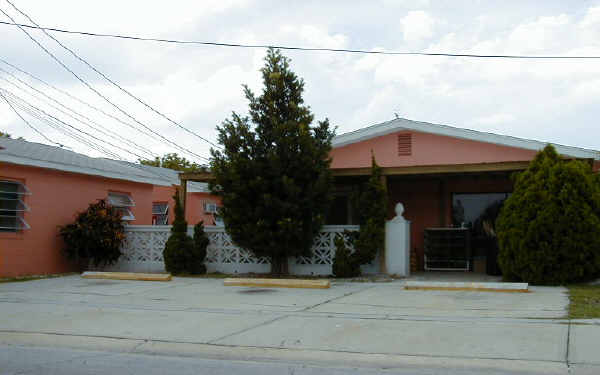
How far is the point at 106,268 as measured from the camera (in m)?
16.8

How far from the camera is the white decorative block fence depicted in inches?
584

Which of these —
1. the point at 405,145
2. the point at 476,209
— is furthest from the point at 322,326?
the point at 476,209

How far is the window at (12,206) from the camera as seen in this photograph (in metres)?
14.8

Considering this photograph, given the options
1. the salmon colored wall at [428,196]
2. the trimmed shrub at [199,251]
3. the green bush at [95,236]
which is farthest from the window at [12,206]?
the salmon colored wall at [428,196]

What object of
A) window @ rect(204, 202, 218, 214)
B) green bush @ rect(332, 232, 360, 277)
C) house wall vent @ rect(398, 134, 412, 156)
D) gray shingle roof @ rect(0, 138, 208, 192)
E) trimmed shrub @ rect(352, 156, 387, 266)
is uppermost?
house wall vent @ rect(398, 134, 412, 156)

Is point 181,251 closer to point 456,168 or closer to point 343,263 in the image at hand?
point 343,263

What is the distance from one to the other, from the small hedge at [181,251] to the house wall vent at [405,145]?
5605 mm

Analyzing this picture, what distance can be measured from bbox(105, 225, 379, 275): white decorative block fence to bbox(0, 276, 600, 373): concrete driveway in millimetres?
3036

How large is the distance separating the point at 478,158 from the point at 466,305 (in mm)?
6932

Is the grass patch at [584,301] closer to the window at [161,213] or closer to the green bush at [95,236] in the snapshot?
the green bush at [95,236]

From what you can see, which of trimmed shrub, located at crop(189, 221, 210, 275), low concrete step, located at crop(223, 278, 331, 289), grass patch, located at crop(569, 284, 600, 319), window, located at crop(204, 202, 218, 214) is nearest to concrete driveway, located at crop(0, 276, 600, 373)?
grass patch, located at crop(569, 284, 600, 319)

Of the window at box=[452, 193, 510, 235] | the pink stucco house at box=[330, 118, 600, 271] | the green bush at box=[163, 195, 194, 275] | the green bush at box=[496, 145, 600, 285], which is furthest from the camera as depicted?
the window at box=[452, 193, 510, 235]

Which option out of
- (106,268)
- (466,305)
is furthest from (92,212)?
(466,305)

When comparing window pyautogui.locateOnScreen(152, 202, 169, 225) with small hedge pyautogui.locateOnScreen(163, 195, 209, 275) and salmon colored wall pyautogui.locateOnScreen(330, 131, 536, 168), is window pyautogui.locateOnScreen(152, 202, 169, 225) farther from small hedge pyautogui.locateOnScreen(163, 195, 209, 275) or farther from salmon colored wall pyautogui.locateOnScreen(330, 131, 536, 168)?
salmon colored wall pyautogui.locateOnScreen(330, 131, 536, 168)
